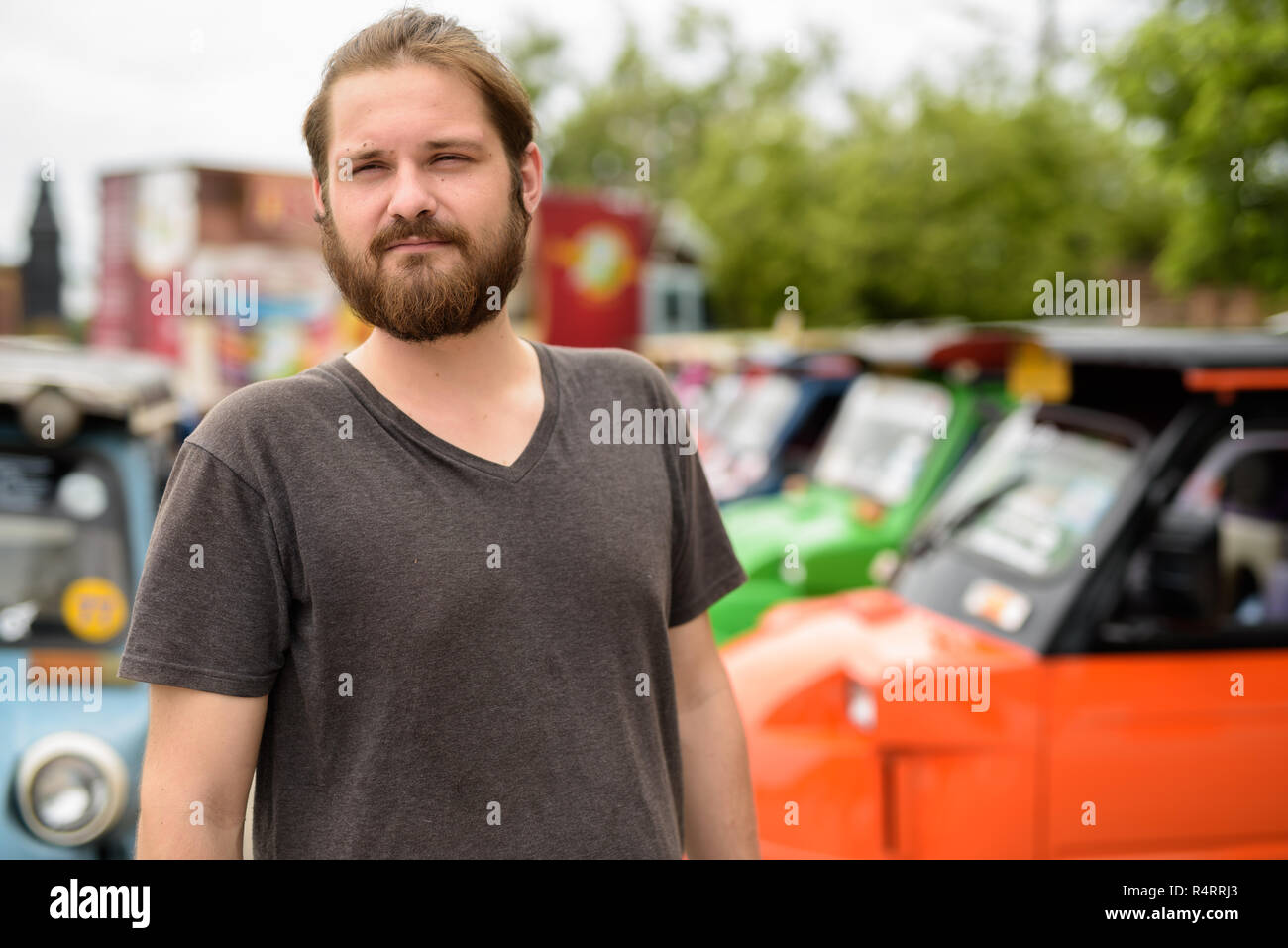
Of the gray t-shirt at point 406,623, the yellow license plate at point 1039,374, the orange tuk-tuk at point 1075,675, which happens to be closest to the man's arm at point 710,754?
the gray t-shirt at point 406,623

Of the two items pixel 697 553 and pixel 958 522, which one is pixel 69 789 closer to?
pixel 697 553

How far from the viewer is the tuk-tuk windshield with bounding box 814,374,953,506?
593 centimetres

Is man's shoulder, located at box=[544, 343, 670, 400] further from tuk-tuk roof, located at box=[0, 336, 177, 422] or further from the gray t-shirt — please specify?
tuk-tuk roof, located at box=[0, 336, 177, 422]

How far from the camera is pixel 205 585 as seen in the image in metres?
1.47

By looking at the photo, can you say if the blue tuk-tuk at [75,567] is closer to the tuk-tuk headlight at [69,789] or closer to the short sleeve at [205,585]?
the tuk-tuk headlight at [69,789]

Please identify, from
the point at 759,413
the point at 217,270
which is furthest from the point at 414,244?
the point at 217,270

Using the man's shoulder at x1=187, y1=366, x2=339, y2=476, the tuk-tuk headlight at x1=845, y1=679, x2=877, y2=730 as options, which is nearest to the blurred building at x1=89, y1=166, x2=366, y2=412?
the tuk-tuk headlight at x1=845, y1=679, x2=877, y2=730

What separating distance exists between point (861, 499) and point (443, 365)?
4.56 metres

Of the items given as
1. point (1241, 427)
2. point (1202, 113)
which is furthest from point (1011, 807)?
point (1202, 113)

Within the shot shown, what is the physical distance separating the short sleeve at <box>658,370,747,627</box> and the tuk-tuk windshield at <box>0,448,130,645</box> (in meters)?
2.10

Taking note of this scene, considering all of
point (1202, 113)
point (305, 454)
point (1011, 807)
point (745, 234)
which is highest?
point (745, 234)

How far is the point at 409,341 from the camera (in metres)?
1.68
